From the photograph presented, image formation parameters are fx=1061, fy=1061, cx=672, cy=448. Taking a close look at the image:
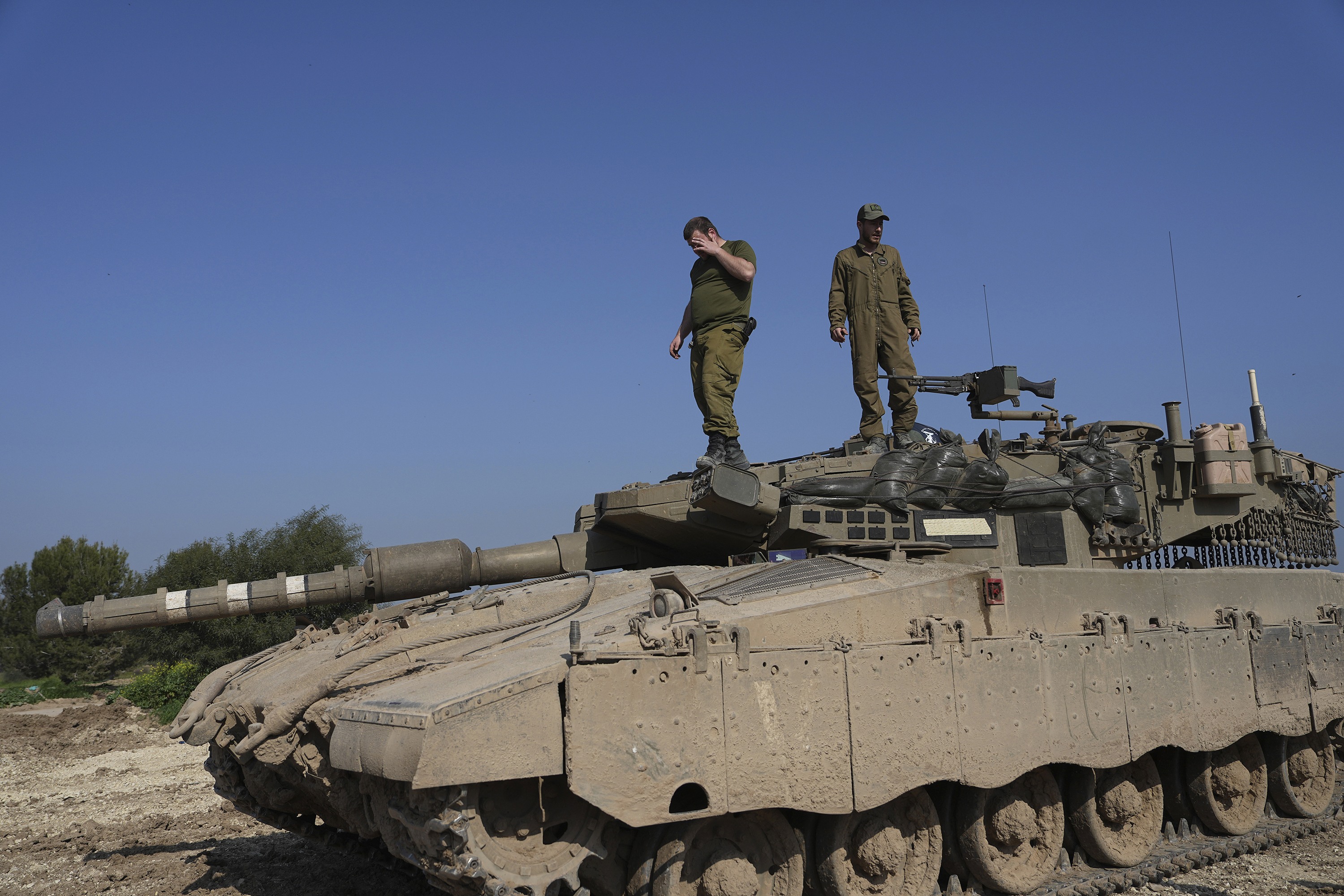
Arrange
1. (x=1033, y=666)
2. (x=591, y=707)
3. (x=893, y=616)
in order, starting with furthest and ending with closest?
(x=1033, y=666) < (x=893, y=616) < (x=591, y=707)

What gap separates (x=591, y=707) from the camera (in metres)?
5.36

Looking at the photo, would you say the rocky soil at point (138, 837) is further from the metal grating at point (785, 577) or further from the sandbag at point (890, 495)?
the sandbag at point (890, 495)

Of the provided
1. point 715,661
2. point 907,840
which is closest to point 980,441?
point 907,840

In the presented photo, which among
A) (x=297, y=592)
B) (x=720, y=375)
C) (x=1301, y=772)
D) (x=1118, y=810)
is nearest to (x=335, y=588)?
(x=297, y=592)

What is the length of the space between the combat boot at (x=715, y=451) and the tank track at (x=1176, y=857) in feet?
11.3

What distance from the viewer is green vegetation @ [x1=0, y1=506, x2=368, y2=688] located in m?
26.8

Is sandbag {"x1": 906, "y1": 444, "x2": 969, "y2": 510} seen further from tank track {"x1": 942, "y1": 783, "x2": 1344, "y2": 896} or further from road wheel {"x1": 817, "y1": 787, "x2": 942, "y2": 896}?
tank track {"x1": 942, "y1": 783, "x2": 1344, "y2": 896}

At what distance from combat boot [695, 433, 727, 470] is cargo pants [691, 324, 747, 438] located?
0.13 feet

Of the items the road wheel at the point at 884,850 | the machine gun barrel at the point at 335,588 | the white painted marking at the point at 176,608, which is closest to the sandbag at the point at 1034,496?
Result: the road wheel at the point at 884,850

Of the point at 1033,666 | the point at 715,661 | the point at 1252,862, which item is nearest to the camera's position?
the point at 715,661

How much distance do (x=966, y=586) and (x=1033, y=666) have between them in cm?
75

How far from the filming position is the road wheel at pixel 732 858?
18.9 ft

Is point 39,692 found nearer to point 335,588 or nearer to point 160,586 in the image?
point 160,586

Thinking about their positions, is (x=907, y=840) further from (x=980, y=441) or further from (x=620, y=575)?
(x=980, y=441)
